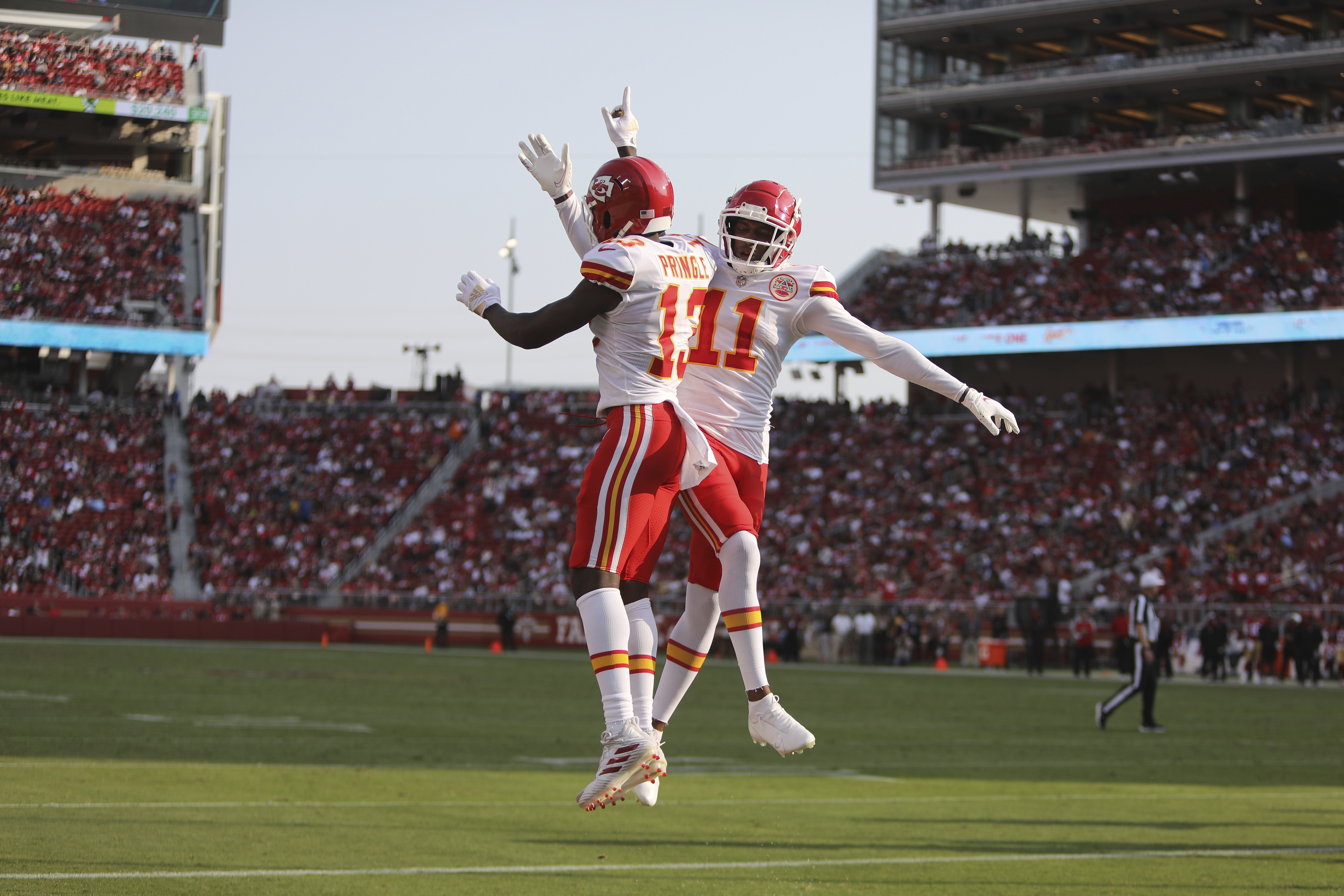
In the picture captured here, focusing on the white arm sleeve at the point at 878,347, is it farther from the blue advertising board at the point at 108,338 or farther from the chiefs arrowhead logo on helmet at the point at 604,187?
the blue advertising board at the point at 108,338

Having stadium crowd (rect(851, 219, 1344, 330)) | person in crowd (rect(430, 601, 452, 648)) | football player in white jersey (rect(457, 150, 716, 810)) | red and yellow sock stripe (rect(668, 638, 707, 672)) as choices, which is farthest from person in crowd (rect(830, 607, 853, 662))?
football player in white jersey (rect(457, 150, 716, 810))

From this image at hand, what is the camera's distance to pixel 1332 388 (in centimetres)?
4447

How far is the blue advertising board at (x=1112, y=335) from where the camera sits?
140 feet

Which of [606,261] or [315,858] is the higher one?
[606,261]

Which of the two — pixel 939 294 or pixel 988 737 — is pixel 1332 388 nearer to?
pixel 939 294

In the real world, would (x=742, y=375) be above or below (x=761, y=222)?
below

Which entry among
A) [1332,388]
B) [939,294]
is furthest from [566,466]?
[1332,388]

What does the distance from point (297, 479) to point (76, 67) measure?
36235 mm

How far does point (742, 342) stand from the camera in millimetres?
7277

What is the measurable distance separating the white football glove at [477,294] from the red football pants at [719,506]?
1.15 meters

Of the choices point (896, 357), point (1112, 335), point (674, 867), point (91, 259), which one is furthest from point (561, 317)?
point (1112, 335)

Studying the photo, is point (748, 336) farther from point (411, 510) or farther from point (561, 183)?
point (411, 510)

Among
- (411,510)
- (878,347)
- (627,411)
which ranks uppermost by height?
(411,510)

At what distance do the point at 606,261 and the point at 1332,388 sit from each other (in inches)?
1668
